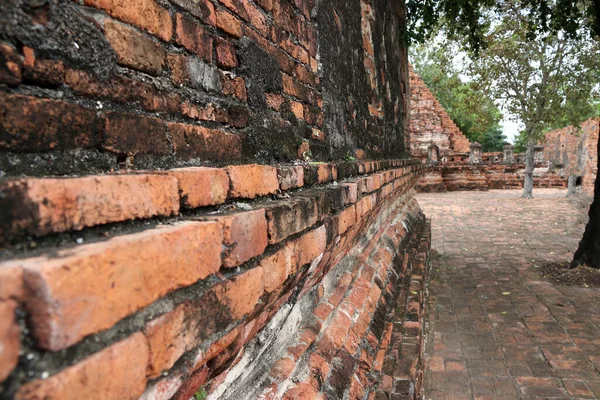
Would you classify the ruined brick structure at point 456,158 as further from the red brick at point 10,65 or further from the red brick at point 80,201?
the red brick at point 10,65

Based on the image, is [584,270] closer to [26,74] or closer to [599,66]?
[26,74]

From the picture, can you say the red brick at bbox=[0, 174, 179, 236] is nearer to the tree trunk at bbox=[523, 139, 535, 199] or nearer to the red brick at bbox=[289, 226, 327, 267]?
the red brick at bbox=[289, 226, 327, 267]

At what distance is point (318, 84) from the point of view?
2021 millimetres

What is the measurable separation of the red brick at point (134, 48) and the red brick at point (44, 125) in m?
0.16

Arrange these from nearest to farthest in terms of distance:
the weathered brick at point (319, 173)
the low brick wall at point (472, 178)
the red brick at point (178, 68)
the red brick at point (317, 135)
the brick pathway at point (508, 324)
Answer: the red brick at point (178, 68) < the weathered brick at point (319, 173) < the red brick at point (317, 135) < the brick pathway at point (508, 324) < the low brick wall at point (472, 178)

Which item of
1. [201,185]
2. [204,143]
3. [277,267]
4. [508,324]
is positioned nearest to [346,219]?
[277,267]

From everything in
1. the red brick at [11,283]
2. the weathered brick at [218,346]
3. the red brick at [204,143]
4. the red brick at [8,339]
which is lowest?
the weathered brick at [218,346]

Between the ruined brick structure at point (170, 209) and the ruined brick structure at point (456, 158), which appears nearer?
the ruined brick structure at point (170, 209)

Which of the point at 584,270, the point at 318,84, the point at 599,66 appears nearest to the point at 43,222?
the point at 318,84

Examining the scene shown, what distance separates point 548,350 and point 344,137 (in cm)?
271

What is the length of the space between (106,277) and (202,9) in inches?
32.2

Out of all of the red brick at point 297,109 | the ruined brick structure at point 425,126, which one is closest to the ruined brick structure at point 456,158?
the ruined brick structure at point 425,126

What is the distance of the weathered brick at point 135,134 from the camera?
2.75 ft

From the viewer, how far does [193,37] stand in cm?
109
